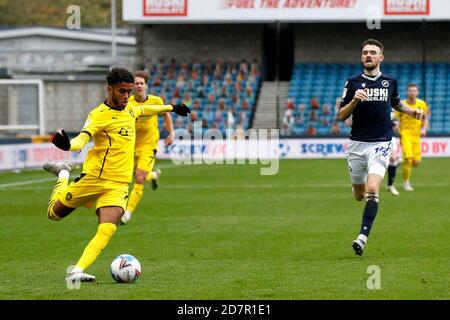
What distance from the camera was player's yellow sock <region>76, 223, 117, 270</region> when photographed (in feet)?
34.6

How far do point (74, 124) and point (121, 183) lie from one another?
4522 cm

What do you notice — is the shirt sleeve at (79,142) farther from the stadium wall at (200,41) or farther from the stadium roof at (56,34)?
the stadium roof at (56,34)

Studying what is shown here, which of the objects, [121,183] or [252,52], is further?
[252,52]

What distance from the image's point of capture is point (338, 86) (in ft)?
163

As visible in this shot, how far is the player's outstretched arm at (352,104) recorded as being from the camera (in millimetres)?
12656

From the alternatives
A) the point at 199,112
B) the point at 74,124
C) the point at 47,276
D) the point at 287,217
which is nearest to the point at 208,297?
the point at 47,276

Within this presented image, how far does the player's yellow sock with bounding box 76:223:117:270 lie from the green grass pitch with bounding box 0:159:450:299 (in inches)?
10.3

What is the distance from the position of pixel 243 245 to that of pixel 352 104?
2505 millimetres

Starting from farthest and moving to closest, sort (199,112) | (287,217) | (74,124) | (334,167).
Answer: (74,124)
(199,112)
(334,167)
(287,217)

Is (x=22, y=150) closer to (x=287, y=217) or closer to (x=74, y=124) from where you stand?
(x=287, y=217)

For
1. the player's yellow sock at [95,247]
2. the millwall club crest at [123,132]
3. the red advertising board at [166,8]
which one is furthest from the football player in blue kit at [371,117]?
the red advertising board at [166,8]

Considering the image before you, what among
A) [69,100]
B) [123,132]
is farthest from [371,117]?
[69,100]

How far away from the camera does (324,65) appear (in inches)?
2037

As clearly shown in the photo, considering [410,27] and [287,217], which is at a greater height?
[410,27]
